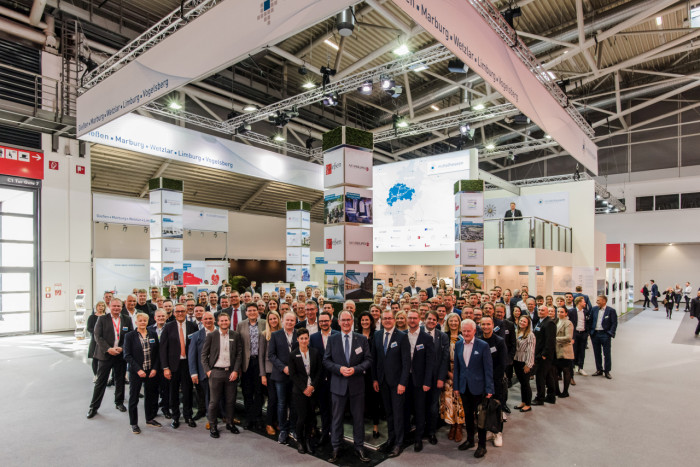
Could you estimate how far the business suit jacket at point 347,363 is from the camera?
13.1ft

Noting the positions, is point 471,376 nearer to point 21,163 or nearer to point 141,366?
point 141,366

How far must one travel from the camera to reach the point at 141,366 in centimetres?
464

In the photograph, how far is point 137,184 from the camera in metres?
14.1

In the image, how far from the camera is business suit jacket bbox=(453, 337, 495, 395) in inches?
159

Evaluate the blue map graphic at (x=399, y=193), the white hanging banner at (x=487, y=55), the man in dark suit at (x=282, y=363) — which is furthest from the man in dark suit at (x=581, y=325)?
the blue map graphic at (x=399, y=193)

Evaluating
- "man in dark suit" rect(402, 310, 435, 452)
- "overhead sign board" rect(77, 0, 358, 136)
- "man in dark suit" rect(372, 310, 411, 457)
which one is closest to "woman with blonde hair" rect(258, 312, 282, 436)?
"man in dark suit" rect(372, 310, 411, 457)

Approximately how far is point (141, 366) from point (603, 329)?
7065mm

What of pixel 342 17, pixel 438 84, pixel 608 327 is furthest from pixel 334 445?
pixel 438 84

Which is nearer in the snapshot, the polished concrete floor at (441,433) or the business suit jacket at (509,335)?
the polished concrete floor at (441,433)

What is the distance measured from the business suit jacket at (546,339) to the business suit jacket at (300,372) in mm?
3071

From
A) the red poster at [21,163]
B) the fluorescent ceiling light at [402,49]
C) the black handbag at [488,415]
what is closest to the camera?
the black handbag at [488,415]

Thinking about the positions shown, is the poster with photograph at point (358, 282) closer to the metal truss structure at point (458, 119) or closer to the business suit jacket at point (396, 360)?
the business suit jacket at point (396, 360)

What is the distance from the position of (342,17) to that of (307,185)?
9.03m

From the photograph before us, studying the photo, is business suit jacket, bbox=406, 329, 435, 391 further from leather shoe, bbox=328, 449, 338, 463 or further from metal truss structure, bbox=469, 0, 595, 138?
metal truss structure, bbox=469, 0, 595, 138
